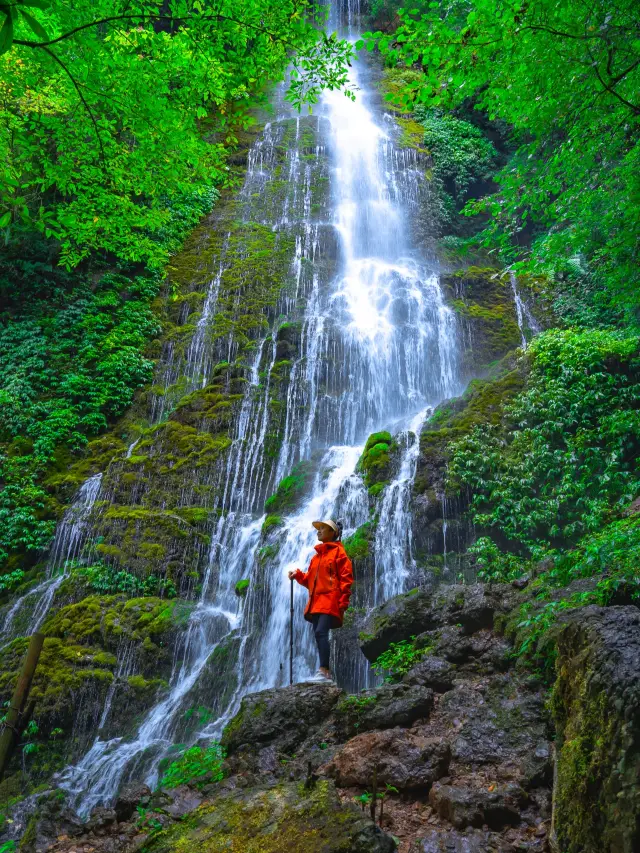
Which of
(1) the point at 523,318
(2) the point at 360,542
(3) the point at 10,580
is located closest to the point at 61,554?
(3) the point at 10,580

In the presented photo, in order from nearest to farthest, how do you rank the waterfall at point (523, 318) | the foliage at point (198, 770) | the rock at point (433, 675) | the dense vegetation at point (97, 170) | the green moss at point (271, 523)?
1. the foliage at point (198, 770)
2. the rock at point (433, 675)
3. the dense vegetation at point (97, 170)
4. the green moss at point (271, 523)
5. the waterfall at point (523, 318)

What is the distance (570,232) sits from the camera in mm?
5730

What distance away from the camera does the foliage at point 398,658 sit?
201 inches

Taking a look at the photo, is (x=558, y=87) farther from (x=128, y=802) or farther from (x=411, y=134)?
(x=411, y=134)

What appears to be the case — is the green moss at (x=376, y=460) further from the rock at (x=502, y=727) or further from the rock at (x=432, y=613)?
the rock at (x=502, y=727)

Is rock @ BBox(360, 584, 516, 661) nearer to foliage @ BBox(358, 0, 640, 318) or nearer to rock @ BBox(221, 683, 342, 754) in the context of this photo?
rock @ BBox(221, 683, 342, 754)

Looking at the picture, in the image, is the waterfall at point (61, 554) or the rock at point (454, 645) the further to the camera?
the waterfall at point (61, 554)

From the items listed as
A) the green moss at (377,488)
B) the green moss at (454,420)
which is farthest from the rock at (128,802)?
the green moss at (454,420)

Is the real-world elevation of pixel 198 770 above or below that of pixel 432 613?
below

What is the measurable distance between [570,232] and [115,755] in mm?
7980

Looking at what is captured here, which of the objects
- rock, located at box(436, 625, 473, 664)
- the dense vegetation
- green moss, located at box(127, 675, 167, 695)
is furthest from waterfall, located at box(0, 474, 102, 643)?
rock, located at box(436, 625, 473, 664)

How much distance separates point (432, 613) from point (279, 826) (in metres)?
3.62

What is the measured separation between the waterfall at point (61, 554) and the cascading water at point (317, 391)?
2525mm

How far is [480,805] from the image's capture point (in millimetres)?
2666
